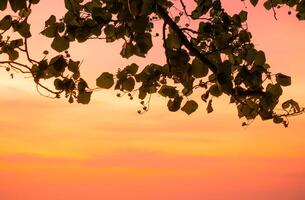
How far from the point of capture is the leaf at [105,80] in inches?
280

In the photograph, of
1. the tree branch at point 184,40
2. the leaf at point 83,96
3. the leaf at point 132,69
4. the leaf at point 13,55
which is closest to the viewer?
the tree branch at point 184,40

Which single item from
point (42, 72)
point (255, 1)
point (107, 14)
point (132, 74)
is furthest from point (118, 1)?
point (255, 1)

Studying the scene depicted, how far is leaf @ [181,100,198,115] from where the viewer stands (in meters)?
7.33

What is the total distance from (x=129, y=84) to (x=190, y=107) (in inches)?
37.6

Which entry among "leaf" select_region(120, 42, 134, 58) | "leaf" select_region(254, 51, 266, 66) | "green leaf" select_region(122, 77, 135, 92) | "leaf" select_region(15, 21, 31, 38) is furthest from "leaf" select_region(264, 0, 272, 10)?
"leaf" select_region(15, 21, 31, 38)

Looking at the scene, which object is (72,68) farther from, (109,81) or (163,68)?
(163,68)

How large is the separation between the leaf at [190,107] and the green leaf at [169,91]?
0.73 feet

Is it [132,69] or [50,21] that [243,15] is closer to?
[132,69]

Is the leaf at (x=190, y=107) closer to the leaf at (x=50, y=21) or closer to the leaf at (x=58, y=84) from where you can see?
the leaf at (x=58, y=84)

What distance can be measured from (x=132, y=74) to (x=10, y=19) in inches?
76.7

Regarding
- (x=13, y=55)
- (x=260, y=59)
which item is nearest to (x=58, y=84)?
(x=13, y=55)

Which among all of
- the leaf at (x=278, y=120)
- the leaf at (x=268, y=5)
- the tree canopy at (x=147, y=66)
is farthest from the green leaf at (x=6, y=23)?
the leaf at (x=268, y=5)

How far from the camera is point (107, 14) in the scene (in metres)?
7.36

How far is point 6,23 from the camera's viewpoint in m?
7.34
